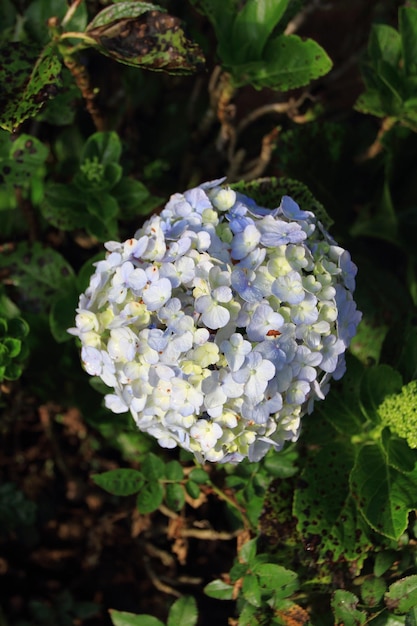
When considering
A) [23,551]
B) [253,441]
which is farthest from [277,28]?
[23,551]

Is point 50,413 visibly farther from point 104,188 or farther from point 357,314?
point 357,314

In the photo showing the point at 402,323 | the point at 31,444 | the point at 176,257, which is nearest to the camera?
the point at 176,257

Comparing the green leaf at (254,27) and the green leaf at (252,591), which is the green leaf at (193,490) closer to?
Result: the green leaf at (252,591)

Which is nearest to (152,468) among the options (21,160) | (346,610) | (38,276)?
(346,610)

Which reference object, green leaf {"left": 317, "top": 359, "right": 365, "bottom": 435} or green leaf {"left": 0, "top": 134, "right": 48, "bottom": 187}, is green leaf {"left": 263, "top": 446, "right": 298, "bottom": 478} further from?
green leaf {"left": 0, "top": 134, "right": 48, "bottom": 187}

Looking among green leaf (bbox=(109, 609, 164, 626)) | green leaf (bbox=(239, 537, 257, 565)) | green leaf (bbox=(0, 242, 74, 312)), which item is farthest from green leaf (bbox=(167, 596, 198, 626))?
green leaf (bbox=(0, 242, 74, 312))

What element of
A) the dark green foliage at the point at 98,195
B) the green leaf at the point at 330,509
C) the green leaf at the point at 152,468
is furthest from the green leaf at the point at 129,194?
the green leaf at the point at 330,509

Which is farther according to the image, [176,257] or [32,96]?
[32,96]

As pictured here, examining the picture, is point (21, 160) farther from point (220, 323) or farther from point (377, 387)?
point (377, 387)

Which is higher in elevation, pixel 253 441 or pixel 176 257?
pixel 176 257
